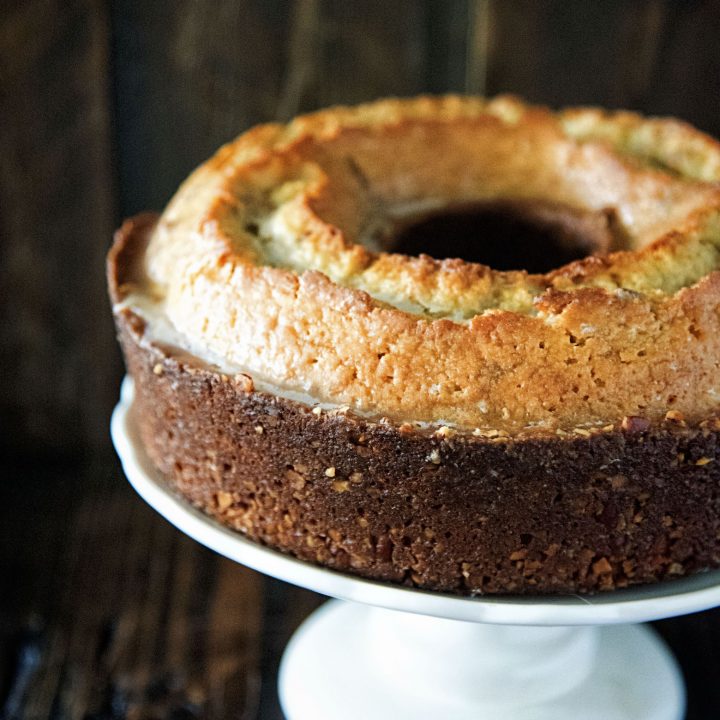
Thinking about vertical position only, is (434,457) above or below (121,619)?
above

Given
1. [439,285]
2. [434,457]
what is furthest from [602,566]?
[439,285]

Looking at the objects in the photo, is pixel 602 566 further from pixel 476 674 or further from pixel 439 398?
pixel 476 674

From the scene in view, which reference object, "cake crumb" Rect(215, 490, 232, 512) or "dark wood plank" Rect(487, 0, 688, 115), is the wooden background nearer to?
"dark wood plank" Rect(487, 0, 688, 115)

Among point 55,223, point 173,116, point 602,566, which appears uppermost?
point 173,116

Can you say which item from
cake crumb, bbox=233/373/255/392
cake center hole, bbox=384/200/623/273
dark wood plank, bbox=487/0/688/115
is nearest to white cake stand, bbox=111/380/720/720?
cake crumb, bbox=233/373/255/392

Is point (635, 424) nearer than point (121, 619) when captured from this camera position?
Yes

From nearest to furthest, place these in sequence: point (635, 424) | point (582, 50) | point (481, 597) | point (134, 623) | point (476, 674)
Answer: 1. point (635, 424)
2. point (481, 597)
3. point (476, 674)
4. point (134, 623)
5. point (582, 50)

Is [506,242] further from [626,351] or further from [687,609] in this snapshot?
[687,609]

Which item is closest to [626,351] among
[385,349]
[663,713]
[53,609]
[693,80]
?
[385,349]
